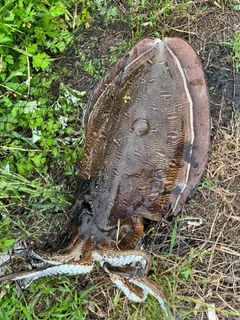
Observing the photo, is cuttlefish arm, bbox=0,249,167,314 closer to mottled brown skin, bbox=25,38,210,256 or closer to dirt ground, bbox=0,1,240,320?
mottled brown skin, bbox=25,38,210,256

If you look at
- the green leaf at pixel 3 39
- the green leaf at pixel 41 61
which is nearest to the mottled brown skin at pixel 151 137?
the green leaf at pixel 41 61

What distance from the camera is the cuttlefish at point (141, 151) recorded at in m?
2.99

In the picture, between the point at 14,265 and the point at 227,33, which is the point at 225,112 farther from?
the point at 14,265

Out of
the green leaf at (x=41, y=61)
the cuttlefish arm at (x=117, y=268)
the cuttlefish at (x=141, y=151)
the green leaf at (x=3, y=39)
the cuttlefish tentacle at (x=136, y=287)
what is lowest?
the cuttlefish tentacle at (x=136, y=287)

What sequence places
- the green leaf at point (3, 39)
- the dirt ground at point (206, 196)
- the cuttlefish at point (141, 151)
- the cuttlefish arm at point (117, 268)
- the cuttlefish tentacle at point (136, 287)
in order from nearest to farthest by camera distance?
1. the cuttlefish arm at point (117, 268)
2. the cuttlefish tentacle at point (136, 287)
3. the cuttlefish at point (141, 151)
4. the green leaf at point (3, 39)
5. the dirt ground at point (206, 196)

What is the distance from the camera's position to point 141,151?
3068 millimetres

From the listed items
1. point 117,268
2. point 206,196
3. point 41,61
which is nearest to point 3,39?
point 41,61

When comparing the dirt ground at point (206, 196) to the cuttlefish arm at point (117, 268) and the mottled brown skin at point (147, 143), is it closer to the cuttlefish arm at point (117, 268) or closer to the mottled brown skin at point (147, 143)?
the mottled brown skin at point (147, 143)

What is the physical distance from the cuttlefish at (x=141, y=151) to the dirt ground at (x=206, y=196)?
0.36 meters

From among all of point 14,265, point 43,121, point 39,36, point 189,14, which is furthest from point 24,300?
point 189,14

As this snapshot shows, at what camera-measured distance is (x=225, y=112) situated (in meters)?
3.56

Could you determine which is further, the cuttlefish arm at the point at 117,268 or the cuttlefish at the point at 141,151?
the cuttlefish at the point at 141,151

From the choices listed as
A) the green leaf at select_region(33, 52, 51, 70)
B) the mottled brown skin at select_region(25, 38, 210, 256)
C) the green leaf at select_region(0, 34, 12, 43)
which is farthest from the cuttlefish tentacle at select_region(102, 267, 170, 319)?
the green leaf at select_region(0, 34, 12, 43)

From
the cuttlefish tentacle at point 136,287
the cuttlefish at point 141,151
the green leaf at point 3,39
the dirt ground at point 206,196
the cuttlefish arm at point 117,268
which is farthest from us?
the dirt ground at point 206,196
